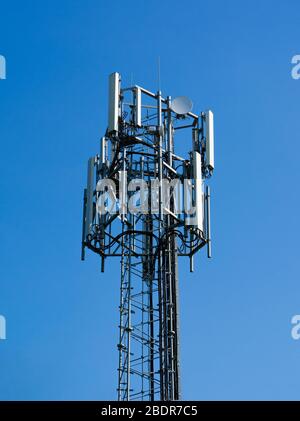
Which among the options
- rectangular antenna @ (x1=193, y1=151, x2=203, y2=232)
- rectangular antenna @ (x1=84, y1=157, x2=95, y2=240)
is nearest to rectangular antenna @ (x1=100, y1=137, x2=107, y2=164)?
rectangular antenna @ (x1=84, y1=157, x2=95, y2=240)

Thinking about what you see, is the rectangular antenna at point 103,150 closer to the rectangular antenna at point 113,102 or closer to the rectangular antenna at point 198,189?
the rectangular antenna at point 113,102

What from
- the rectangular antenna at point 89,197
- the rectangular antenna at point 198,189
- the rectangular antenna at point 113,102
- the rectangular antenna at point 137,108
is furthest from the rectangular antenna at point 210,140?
the rectangular antenna at point 89,197

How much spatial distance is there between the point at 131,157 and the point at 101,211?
2708mm

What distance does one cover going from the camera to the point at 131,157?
157 feet

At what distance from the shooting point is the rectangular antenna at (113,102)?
46.9 metres

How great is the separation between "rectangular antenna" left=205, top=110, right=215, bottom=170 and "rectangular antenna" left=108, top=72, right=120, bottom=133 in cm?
405

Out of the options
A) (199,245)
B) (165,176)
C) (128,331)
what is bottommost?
(128,331)

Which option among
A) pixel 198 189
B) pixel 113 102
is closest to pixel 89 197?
pixel 113 102

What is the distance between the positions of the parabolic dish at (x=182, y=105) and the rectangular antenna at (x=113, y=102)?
8.85 ft
